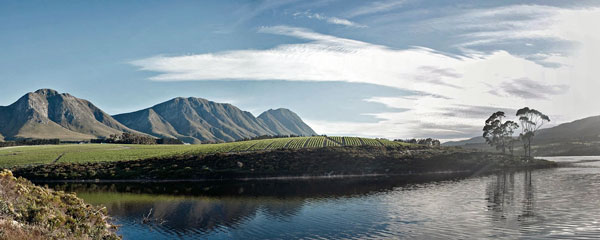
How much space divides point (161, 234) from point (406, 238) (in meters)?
27.5

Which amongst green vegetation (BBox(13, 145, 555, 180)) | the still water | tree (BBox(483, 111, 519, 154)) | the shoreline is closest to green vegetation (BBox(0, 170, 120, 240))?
the still water

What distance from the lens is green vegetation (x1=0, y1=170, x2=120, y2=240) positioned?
25656 mm

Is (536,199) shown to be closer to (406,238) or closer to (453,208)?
(453,208)

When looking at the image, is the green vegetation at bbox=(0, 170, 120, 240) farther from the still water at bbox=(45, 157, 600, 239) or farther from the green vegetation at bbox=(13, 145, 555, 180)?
the green vegetation at bbox=(13, 145, 555, 180)

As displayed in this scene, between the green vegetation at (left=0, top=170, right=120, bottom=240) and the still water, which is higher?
the green vegetation at (left=0, top=170, right=120, bottom=240)

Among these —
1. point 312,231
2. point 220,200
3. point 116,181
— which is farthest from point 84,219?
point 116,181

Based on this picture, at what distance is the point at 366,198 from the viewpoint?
6800cm

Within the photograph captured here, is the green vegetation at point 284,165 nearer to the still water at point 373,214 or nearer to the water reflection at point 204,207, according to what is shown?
the water reflection at point 204,207

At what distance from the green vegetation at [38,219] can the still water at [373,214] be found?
7.74m

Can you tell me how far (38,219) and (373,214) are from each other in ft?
124

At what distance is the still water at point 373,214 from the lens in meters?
40.6

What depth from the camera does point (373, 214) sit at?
170ft

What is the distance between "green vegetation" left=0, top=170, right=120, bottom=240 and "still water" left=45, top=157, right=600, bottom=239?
25.4 feet

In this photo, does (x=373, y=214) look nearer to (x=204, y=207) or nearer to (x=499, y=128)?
(x=204, y=207)
